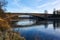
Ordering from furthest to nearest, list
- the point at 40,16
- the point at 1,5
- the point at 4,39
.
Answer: the point at 40,16 → the point at 1,5 → the point at 4,39

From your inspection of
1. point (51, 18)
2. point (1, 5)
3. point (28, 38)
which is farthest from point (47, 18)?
point (28, 38)

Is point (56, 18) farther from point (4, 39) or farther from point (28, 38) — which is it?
point (4, 39)

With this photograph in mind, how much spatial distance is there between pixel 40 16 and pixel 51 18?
239 inches

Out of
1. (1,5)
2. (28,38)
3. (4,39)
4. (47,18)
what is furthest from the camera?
(47,18)

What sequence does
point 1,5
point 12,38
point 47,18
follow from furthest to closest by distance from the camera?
point 47,18 → point 1,5 → point 12,38

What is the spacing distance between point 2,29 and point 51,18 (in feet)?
145

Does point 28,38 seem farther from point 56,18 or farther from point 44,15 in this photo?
point 56,18

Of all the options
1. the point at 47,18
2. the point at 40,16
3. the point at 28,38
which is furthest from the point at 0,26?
the point at 47,18

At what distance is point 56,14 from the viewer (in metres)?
50.7

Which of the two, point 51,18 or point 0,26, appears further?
point 51,18

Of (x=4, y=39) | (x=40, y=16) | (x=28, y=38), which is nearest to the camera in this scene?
(x=4, y=39)

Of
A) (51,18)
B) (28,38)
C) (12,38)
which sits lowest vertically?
(51,18)

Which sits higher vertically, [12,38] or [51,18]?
[12,38]

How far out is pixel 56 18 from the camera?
166 feet
